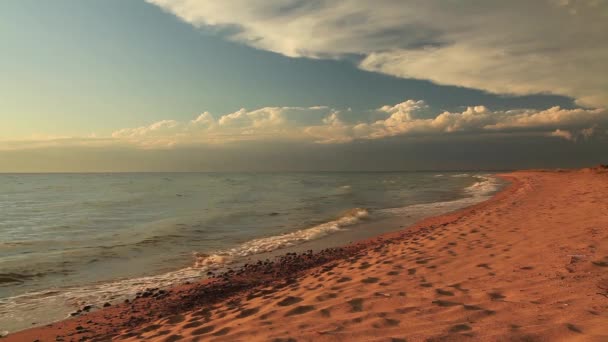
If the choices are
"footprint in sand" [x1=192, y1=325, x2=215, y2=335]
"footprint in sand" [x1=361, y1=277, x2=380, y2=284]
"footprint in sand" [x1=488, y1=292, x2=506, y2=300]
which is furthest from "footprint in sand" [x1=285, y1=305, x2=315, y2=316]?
"footprint in sand" [x1=488, y1=292, x2=506, y2=300]

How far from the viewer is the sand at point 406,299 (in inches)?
158

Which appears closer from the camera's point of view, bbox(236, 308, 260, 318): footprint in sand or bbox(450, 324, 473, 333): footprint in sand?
bbox(450, 324, 473, 333): footprint in sand

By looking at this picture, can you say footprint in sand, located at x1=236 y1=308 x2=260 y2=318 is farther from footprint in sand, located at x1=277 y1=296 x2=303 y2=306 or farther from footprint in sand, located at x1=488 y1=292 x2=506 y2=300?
footprint in sand, located at x1=488 y1=292 x2=506 y2=300

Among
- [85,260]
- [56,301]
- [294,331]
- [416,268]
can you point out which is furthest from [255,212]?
[294,331]

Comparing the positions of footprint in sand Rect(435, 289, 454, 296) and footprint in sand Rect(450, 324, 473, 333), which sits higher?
footprint in sand Rect(450, 324, 473, 333)

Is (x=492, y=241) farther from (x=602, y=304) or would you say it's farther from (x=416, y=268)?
(x=602, y=304)

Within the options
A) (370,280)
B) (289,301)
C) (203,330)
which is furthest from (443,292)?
(203,330)

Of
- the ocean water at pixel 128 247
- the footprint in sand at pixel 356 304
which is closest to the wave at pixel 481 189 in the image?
the ocean water at pixel 128 247

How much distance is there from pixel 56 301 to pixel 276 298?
18.2 ft

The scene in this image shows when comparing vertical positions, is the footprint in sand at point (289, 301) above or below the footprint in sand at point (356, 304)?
below

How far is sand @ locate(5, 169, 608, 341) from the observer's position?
13.2ft

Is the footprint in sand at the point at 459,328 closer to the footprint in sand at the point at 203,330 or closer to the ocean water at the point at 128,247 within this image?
the footprint in sand at the point at 203,330

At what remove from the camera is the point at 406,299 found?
17.0ft

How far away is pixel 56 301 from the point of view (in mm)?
7891
